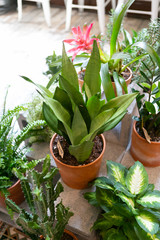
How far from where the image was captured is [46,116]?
3.09 ft

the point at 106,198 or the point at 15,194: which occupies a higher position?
the point at 106,198

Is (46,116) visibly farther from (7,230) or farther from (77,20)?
(77,20)

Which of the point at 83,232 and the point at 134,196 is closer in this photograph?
the point at 134,196

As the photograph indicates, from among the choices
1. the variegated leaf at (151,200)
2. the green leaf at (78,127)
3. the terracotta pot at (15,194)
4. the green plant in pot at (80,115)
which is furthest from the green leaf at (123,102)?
the terracotta pot at (15,194)

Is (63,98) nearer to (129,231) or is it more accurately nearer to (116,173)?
(116,173)

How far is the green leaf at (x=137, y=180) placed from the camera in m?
0.88

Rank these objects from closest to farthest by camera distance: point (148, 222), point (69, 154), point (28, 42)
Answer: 1. point (148, 222)
2. point (69, 154)
3. point (28, 42)

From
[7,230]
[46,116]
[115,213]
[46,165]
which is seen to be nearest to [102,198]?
[115,213]

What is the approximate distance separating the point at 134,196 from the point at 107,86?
1.47 ft

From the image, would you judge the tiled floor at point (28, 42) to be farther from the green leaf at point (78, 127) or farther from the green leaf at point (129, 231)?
the green leaf at point (129, 231)

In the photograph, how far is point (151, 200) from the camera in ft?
2.77

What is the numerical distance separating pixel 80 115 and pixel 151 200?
41 cm

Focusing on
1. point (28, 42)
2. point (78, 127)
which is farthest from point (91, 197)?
point (28, 42)

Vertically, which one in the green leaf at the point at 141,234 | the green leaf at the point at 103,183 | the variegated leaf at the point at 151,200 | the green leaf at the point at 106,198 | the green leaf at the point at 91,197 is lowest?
the green leaf at the point at 91,197
